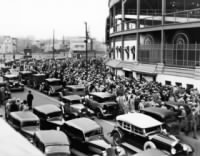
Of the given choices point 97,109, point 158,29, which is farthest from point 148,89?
point 158,29

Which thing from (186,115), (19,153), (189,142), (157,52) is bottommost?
(189,142)

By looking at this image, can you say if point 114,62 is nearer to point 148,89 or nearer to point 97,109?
point 148,89

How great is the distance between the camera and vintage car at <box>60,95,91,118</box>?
17.4 m

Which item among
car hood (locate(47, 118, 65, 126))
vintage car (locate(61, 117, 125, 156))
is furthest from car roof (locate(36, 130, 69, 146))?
car hood (locate(47, 118, 65, 126))

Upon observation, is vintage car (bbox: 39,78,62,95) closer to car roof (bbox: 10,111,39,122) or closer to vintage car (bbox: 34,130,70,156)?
car roof (bbox: 10,111,39,122)

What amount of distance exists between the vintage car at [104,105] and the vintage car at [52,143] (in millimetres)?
7093

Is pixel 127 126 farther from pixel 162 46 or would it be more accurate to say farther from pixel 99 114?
pixel 162 46

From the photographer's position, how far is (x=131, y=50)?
3466cm

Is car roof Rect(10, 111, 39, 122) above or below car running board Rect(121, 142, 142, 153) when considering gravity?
above

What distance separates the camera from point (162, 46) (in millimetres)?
28078

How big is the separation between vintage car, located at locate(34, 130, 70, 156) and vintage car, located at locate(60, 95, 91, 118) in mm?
6039

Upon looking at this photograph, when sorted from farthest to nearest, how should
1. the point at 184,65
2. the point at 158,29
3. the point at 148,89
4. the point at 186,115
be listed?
1. the point at 158,29
2. the point at 184,65
3. the point at 148,89
4. the point at 186,115

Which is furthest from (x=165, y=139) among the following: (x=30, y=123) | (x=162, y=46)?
(x=162, y=46)

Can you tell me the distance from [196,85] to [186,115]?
8.64 meters
